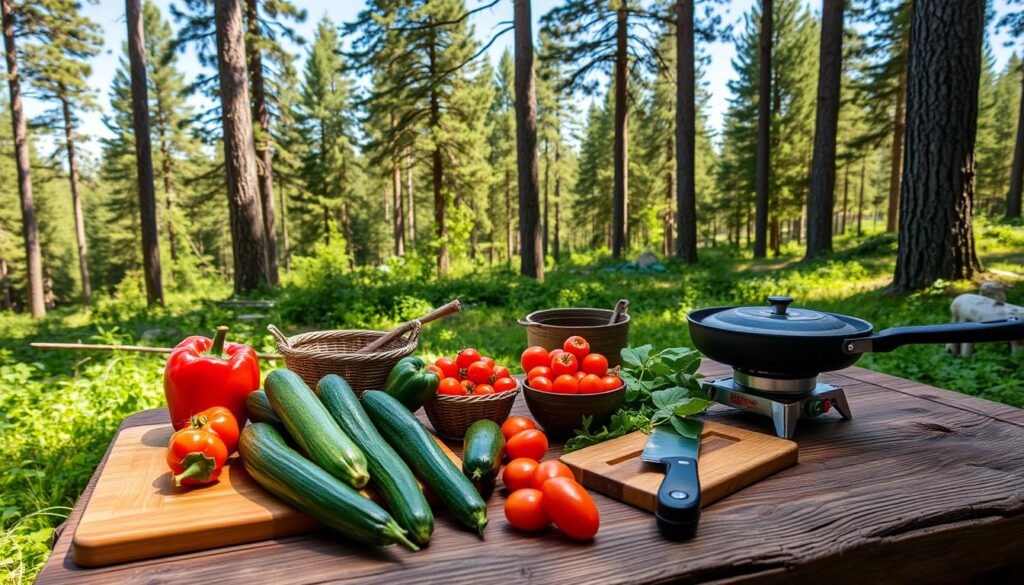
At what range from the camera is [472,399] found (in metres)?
1.55

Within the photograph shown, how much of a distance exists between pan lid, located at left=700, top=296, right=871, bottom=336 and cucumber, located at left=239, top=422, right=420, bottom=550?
3.66ft

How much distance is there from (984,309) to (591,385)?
5.16 meters

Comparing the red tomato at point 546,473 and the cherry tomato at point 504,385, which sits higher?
the cherry tomato at point 504,385

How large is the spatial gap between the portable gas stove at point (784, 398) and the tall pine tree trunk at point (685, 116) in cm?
1280

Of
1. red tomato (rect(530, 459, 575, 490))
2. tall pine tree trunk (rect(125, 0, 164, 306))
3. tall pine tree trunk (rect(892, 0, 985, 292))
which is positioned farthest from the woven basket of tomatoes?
tall pine tree trunk (rect(125, 0, 164, 306))

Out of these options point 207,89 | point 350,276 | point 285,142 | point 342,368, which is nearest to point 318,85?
point 285,142

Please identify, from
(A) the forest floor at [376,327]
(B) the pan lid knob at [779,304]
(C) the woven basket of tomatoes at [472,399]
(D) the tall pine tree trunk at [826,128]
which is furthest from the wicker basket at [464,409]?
(D) the tall pine tree trunk at [826,128]

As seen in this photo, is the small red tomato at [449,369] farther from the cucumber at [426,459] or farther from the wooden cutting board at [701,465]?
the wooden cutting board at [701,465]

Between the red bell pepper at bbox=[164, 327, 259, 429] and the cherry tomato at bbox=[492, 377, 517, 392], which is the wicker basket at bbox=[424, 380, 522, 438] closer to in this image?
the cherry tomato at bbox=[492, 377, 517, 392]

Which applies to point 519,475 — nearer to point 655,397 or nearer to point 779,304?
point 655,397

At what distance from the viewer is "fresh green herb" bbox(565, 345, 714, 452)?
1.55 meters

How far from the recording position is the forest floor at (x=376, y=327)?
3.12m

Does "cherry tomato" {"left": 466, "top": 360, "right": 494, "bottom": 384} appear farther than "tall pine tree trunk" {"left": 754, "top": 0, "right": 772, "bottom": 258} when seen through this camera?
No

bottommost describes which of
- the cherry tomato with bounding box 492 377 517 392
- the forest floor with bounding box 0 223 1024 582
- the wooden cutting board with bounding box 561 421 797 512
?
the forest floor with bounding box 0 223 1024 582
